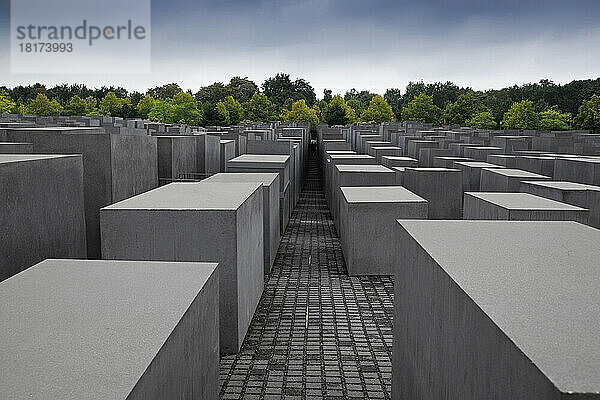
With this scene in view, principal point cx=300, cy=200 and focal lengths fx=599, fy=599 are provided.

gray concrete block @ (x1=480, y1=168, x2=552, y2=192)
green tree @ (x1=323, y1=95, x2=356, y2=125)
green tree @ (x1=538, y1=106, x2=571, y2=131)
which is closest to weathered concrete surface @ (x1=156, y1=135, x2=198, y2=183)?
gray concrete block @ (x1=480, y1=168, x2=552, y2=192)

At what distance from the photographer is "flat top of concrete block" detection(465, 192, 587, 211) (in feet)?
27.9

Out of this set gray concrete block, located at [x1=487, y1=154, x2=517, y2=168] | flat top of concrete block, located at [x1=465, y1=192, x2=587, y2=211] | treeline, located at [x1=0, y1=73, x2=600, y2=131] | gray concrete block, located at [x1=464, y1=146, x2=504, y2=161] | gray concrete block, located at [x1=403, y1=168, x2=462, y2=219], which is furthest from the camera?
treeline, located at [x1=0, y1=73, x2=600, y2=131]

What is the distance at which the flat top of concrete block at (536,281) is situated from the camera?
2.53 metres

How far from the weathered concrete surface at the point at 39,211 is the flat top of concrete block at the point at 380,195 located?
4.58 m

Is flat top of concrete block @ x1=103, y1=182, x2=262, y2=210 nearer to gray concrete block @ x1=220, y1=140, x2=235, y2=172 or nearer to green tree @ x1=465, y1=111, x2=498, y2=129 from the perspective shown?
gray concrete block @ x1=220, y1=140, x2=235, y2=172

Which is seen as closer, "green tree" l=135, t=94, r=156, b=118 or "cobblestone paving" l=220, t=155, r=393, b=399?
"cobblestone paving" l=220, t=155, r=393, b=399

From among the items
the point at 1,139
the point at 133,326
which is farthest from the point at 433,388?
the point at 1,139

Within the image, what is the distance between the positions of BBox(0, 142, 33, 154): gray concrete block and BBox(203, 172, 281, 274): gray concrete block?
309 centimetres

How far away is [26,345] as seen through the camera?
3.16 meters

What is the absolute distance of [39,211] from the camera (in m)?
7.65

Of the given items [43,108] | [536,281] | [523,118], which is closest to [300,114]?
[523,118]

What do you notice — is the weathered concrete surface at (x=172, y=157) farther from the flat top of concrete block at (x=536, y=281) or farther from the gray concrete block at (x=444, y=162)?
the flat top of concrete block at (x=536, y=281)

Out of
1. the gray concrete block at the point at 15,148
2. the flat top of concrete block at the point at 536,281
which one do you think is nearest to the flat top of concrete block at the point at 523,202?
the flat top of concrete block at the point at 536,281

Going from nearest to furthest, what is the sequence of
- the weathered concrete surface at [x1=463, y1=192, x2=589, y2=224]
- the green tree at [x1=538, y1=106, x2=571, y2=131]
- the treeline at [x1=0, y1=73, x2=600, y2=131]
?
the weathered concrete surface at [x1=463, y1=192, x2=589, y2=224] < the treeline at [x1=0, y1=73, x2=600, y2=131] < the green tree at [x1=538, y1=106, x2=571, y2=131]
